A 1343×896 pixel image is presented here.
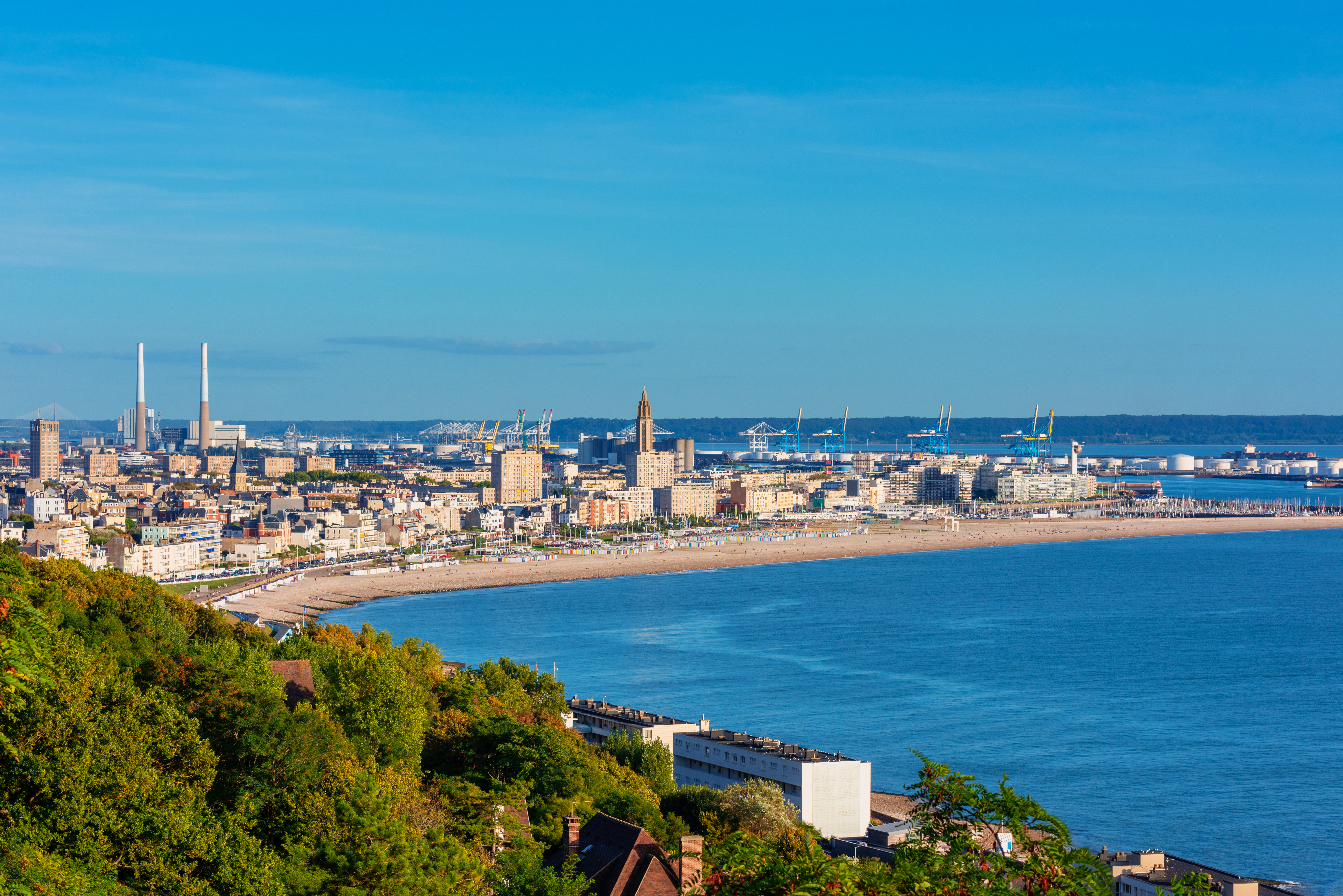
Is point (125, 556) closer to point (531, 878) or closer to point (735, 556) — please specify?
point (735, 556)

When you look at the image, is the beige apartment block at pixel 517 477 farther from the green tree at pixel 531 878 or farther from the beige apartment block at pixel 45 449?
the green tree at pixel 531 878

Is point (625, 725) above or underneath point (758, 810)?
underneath

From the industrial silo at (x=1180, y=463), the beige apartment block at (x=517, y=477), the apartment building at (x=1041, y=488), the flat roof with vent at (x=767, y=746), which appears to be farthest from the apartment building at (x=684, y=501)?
the flat roof with vent at (x=767, y=746)

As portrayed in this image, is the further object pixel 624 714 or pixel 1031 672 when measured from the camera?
pixel 1031 672

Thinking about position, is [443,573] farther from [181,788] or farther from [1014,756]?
[181,788]

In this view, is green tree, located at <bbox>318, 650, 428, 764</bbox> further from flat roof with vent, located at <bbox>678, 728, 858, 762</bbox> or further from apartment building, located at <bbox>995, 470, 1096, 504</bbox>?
apartment building, located at <bbox>995, 470, 1096, 504</bbox>

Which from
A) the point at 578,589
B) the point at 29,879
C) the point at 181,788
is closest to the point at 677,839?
the point at 181,788

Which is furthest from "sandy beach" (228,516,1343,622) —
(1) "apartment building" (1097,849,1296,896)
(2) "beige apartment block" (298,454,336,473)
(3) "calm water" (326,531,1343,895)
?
(2) "beige apartment block" (298,454,336,473)

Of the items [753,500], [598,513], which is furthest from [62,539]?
[753,500]
